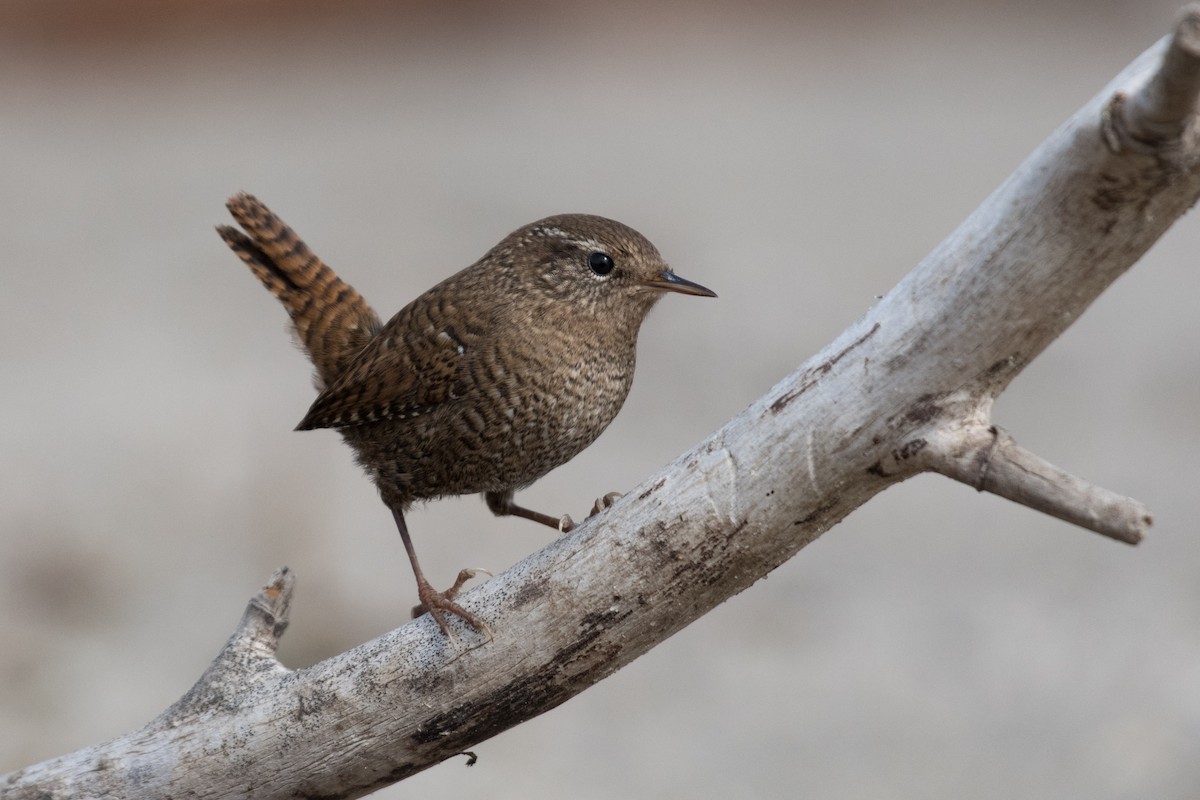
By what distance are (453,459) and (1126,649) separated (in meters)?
4.71

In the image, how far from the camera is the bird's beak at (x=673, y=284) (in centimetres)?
319

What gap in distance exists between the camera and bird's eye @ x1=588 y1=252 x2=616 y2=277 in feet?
10.7

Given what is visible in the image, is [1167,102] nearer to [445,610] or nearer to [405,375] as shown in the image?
[445,610]

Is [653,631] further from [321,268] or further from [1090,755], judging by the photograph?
[1090,755]

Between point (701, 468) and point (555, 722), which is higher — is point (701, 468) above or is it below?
below

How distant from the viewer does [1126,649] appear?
21.9ft

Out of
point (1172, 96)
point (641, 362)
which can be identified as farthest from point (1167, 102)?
point (641, 362)

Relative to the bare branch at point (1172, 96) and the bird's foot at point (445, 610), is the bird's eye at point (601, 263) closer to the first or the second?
the bird's foot at point (445, 610)

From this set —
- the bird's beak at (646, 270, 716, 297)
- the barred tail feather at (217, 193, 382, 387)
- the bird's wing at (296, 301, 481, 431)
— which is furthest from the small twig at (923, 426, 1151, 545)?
the barred tail feather at (217, 193, 382, 387)

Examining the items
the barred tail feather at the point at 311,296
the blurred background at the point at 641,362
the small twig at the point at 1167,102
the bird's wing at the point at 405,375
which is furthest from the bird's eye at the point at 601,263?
the blurred background at the point at 641,362

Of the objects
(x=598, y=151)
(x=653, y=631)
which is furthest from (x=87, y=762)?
(x=598, y=151)

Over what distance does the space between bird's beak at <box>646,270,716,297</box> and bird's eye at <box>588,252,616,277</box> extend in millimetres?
105

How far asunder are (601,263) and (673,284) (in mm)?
188

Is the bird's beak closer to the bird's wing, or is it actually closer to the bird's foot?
the bird's wing
